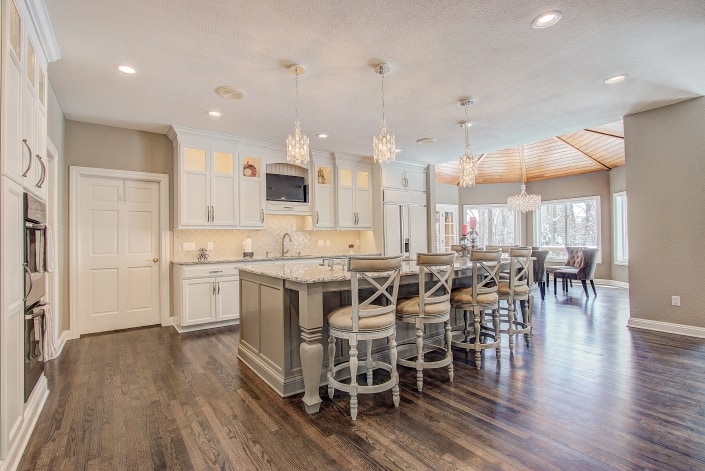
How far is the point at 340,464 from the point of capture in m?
1.82

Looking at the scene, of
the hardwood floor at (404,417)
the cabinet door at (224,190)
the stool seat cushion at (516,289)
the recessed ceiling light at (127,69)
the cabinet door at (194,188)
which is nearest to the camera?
the hardwood floor at (404,417)

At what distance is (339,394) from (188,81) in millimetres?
3167

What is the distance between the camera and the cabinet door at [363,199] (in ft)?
21.2

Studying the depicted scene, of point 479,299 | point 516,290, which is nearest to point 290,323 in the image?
point 479,299

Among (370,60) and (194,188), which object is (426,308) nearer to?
(370,60)

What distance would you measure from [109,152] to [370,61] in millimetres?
3758

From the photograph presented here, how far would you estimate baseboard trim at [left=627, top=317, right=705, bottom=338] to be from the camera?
3.96m

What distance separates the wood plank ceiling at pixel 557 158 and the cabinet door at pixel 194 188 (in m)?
5.67

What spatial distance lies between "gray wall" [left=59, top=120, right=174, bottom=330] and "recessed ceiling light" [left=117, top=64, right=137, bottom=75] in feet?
5.96

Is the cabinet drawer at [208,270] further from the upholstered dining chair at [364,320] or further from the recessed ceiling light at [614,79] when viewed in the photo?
the recessed ceiling light at [614,79]

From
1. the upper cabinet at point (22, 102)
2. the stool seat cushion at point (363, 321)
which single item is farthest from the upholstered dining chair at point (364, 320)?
the upper cabinet at point (22, 102)

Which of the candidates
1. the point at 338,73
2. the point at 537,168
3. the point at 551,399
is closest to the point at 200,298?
the point at 338,73

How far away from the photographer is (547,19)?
243 cm

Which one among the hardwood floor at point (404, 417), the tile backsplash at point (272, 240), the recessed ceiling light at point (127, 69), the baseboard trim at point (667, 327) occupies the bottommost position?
the hardwood floor at point (404, 417)
